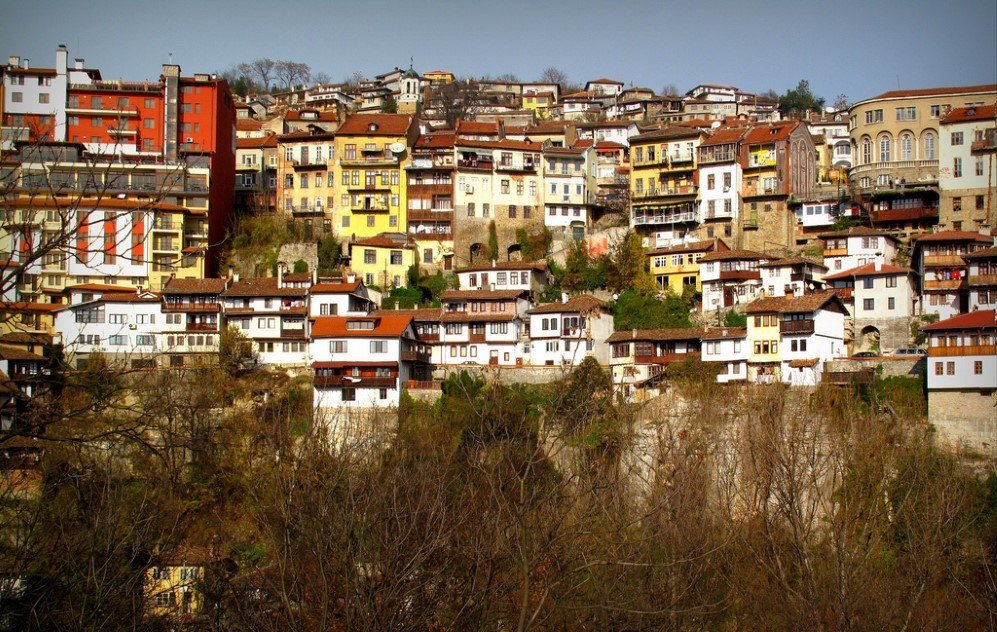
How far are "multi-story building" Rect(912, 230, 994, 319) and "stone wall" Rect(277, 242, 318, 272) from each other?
33.6 metres

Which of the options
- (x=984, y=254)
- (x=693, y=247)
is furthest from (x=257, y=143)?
(x=984, y=254)

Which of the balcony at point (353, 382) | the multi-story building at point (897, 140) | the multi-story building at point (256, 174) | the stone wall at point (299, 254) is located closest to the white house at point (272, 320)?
the balcony at point (353, 382)

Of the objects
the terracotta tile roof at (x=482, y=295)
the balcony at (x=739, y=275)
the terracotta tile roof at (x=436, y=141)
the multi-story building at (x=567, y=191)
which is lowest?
the terracotta tile roof at (x=482, y=295)

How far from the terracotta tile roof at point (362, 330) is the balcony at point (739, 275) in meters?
16.9

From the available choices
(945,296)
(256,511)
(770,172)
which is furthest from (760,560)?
(770,172)

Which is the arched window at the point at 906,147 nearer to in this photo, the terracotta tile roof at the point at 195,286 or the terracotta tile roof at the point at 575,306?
A: the terracotta tile roof at the point at 575,306

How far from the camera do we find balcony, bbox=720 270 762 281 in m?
58.9

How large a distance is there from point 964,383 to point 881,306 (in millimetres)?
9506

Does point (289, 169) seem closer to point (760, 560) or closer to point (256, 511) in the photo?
point (256, 511)

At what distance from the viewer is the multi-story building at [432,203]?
6806 centimetres

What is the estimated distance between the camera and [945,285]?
55125mm

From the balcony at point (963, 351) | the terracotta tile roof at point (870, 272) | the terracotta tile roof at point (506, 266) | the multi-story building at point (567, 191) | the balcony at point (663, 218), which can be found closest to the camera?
the balcony at point (963, 351)

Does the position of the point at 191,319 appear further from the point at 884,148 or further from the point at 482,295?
the point at 884,148

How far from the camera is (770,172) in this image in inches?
2598
